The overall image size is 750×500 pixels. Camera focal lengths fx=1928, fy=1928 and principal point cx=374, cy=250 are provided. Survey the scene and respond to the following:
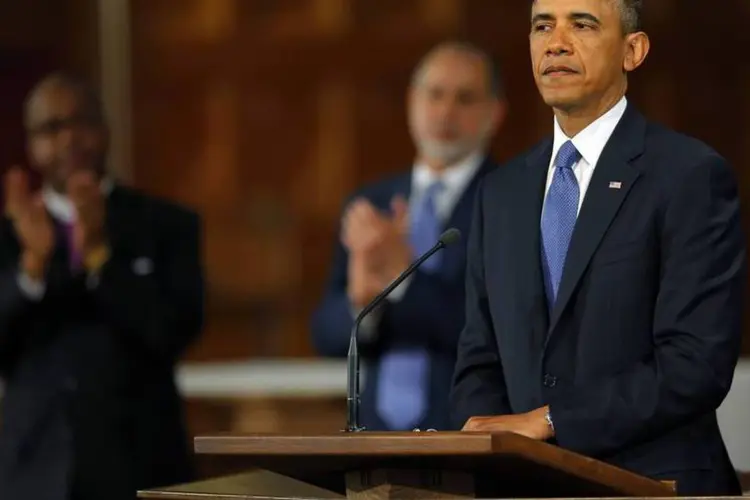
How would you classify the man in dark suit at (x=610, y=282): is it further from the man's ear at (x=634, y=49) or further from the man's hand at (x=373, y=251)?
the man's hand at (x=373, y=251)

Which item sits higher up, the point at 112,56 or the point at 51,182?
the point at 112,56

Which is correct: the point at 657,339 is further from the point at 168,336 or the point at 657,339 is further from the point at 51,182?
the point at 51,182

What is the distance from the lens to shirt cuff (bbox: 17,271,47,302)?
5199 millimetres

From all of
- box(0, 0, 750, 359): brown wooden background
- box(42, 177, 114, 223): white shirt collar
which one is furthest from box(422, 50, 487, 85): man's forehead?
box(0, 0, 750, 359): brown wooden background

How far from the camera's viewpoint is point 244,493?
10.00 feet

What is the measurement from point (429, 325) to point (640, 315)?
1914mm

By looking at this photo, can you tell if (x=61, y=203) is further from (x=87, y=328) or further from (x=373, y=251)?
(x=373, y=251)

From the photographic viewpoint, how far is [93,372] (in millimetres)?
5211

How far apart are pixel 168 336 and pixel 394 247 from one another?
0.67 m

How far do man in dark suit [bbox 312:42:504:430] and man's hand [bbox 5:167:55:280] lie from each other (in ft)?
2.50

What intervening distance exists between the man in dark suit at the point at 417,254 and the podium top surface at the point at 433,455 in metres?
2.06

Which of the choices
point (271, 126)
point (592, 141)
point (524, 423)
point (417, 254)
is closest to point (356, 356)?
point (524, 423)

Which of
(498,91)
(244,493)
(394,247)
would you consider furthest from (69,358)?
(244,493)

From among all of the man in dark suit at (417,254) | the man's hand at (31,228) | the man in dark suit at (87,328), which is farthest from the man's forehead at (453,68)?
the man's hand at (31,228)
